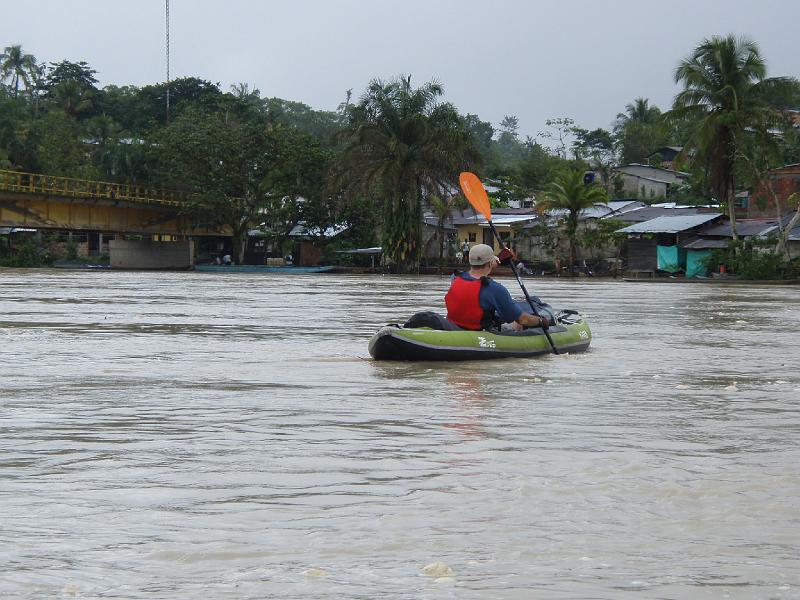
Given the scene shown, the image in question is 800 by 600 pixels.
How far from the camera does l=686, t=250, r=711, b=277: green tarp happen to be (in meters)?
50.9

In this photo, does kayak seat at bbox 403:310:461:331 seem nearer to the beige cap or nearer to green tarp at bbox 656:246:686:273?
the beige cap

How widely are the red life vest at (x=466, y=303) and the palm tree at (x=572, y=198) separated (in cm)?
4230

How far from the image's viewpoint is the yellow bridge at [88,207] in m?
56.2

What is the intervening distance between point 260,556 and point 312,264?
62941 mm

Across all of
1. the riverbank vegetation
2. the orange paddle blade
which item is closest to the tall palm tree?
the riverbank vegetation

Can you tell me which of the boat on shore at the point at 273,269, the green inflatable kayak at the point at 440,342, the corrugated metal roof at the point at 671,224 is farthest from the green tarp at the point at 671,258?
the green inflatable kayak at the point at 440,342

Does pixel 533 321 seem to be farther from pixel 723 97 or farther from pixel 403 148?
pixel 403 148

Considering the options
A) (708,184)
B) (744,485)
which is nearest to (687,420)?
(744,485)

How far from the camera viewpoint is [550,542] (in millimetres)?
4668

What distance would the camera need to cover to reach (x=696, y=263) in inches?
2044

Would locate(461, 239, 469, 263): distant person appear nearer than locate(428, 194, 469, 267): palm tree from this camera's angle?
No

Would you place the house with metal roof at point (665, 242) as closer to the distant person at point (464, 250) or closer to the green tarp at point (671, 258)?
the green tarp at point (671, 258)

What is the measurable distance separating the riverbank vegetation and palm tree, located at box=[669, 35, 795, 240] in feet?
0.15

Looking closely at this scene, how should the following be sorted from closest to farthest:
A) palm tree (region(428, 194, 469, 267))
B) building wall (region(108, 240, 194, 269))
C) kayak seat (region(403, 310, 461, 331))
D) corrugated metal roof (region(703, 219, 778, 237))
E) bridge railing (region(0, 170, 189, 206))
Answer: kayak seat (region(403, 310, 461, 331)), corrugated metal roof (region(703, 219, 778, 237)), bridge railing (region(0, 170, 189, 206)), palm tree (region(428, 194, 469, 267)), building wall (region(108, 240, 194, 269))
